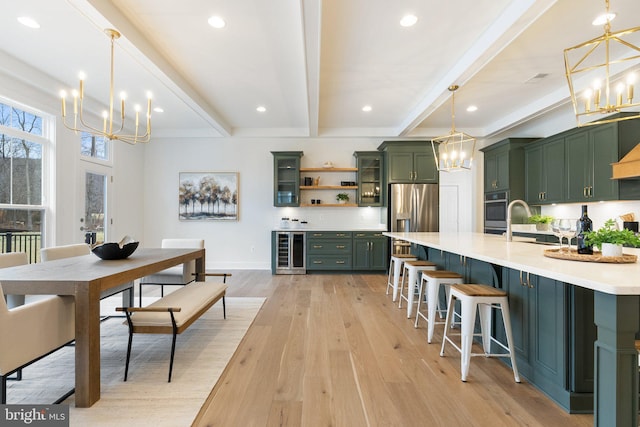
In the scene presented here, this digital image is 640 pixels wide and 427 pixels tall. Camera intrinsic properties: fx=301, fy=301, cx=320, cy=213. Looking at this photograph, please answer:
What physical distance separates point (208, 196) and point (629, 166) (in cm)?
680

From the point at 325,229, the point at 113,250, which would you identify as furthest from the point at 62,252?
the point at 325,229

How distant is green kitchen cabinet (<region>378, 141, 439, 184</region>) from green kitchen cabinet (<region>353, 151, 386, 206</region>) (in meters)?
0.26

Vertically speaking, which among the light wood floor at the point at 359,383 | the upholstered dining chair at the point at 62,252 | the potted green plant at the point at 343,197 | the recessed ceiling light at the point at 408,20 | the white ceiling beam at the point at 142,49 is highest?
the recessed ceiling light at the point at 408,20

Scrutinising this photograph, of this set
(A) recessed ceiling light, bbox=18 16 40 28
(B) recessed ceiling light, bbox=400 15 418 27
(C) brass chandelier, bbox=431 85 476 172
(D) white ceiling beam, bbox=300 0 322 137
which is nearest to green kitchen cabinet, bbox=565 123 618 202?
(C) brass chandelier, bbox=431 85 476 172

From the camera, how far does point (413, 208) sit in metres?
5.91

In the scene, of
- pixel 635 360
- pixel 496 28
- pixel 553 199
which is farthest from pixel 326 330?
pixel 553 199

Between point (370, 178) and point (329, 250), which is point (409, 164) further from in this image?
point (329, 250)

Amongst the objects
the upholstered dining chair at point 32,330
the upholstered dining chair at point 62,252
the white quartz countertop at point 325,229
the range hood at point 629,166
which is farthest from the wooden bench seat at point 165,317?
the range hood at point 629,166

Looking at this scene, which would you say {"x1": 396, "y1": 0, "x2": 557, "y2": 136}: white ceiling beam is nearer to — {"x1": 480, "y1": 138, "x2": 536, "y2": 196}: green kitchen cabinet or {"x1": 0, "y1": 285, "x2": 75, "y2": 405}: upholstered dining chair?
{"x1": 480, "y1": 138, "x2": 536, "y2": 196}: green kitchen cabinet

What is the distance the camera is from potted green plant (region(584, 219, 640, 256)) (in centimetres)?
156

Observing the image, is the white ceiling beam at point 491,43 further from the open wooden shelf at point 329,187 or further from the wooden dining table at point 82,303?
the wooden dining table at point 82,303

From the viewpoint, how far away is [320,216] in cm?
649

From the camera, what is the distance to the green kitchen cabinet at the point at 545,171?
4.79 m

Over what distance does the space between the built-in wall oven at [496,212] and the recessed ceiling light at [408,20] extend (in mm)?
4062
